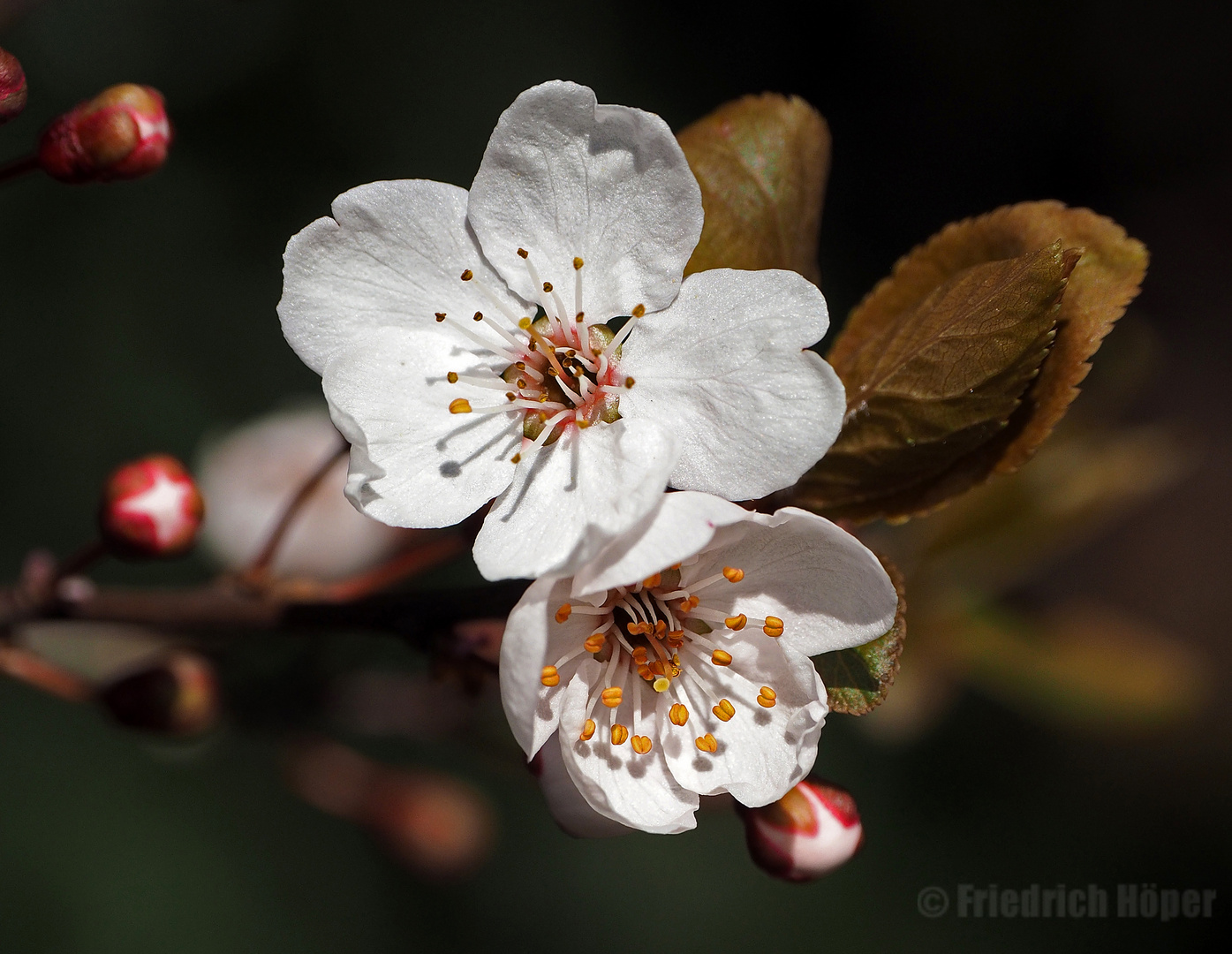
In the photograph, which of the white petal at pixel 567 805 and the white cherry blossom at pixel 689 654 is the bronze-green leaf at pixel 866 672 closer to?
the white cherry blossom at pixel 689 654

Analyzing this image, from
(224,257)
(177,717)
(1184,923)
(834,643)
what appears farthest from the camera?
(1184,923)

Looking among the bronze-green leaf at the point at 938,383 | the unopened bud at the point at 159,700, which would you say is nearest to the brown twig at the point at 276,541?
the unopened bud at the point at 159,700

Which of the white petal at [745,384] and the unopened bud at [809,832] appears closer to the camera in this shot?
the white petal at [745,384]

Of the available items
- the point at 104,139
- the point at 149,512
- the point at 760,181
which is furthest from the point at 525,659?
the point at 104,139

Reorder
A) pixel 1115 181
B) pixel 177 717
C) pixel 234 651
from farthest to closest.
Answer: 1. pixel 1115 181
2. pixel 234 651
3. pixel 177 717

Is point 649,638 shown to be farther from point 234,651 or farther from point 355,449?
point 234,651

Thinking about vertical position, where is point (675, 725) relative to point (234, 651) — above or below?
above

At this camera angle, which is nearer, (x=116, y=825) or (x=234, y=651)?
(x=234, y=651)

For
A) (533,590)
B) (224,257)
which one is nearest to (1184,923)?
(533,590)
